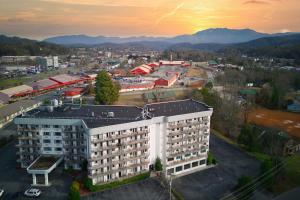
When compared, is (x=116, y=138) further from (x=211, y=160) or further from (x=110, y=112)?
(x=211, y=160)

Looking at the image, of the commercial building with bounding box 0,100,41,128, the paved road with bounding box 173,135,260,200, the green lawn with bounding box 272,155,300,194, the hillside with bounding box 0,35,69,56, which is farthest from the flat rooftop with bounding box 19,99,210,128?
the hillside with bounding box 0,35,69,56

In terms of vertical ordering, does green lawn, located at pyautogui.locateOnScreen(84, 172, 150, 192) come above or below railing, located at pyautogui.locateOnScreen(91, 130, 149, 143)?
below

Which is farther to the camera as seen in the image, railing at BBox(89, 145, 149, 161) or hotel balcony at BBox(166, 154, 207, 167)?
hotel balcony at BBox(166, 154, 207, 167)

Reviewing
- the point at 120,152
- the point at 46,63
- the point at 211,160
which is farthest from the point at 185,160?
the point at 46,63

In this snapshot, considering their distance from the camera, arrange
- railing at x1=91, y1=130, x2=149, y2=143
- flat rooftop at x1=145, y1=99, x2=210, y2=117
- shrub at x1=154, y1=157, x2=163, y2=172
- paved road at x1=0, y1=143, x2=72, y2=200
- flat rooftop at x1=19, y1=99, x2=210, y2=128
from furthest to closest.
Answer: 1. flat rooftop at x1=145, y1=99, x2=210, y2=117
2. shrub at x1=154, y1=157, x2=163, y2=172
3. flat rooftop at x1=19, y1=99, x2=210, y2=128
4. railing at x1=91, y1=130, x2=149, y2=143
5. paved road at x1=0, y1=143, x2=72, y2=200

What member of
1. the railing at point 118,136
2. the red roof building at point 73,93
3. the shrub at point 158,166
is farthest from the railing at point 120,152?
the red roof building at point 73,93

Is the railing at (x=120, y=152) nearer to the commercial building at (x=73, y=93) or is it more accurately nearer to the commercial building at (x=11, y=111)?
the commercial building at (x=11, y=111)

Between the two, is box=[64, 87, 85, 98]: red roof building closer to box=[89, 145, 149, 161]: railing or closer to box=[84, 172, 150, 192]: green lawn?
box=[89, 145, 149, 161]: railing
